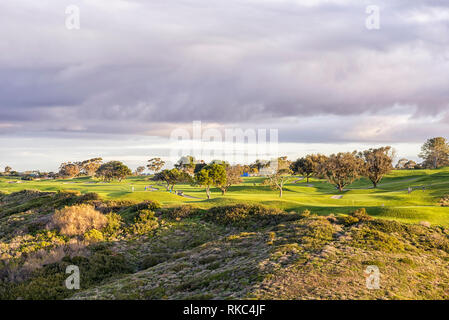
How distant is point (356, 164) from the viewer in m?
71.8

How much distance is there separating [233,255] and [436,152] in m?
141

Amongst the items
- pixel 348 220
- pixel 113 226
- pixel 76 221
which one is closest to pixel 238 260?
pixel 348 220

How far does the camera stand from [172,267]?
19188mm

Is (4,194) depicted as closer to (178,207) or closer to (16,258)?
(178,207)

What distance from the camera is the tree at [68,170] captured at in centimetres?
16875

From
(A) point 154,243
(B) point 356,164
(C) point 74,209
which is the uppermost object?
(B) point 356,164

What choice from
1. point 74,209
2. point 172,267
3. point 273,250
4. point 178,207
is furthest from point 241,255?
point 74,209

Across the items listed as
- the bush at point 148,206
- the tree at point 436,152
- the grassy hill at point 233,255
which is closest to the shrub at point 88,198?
the grassy hill at point 233,255

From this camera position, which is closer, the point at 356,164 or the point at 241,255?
the point at 241,255

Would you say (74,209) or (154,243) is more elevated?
(74,209)

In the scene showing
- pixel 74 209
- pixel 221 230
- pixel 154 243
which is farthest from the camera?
pixel 74 209
